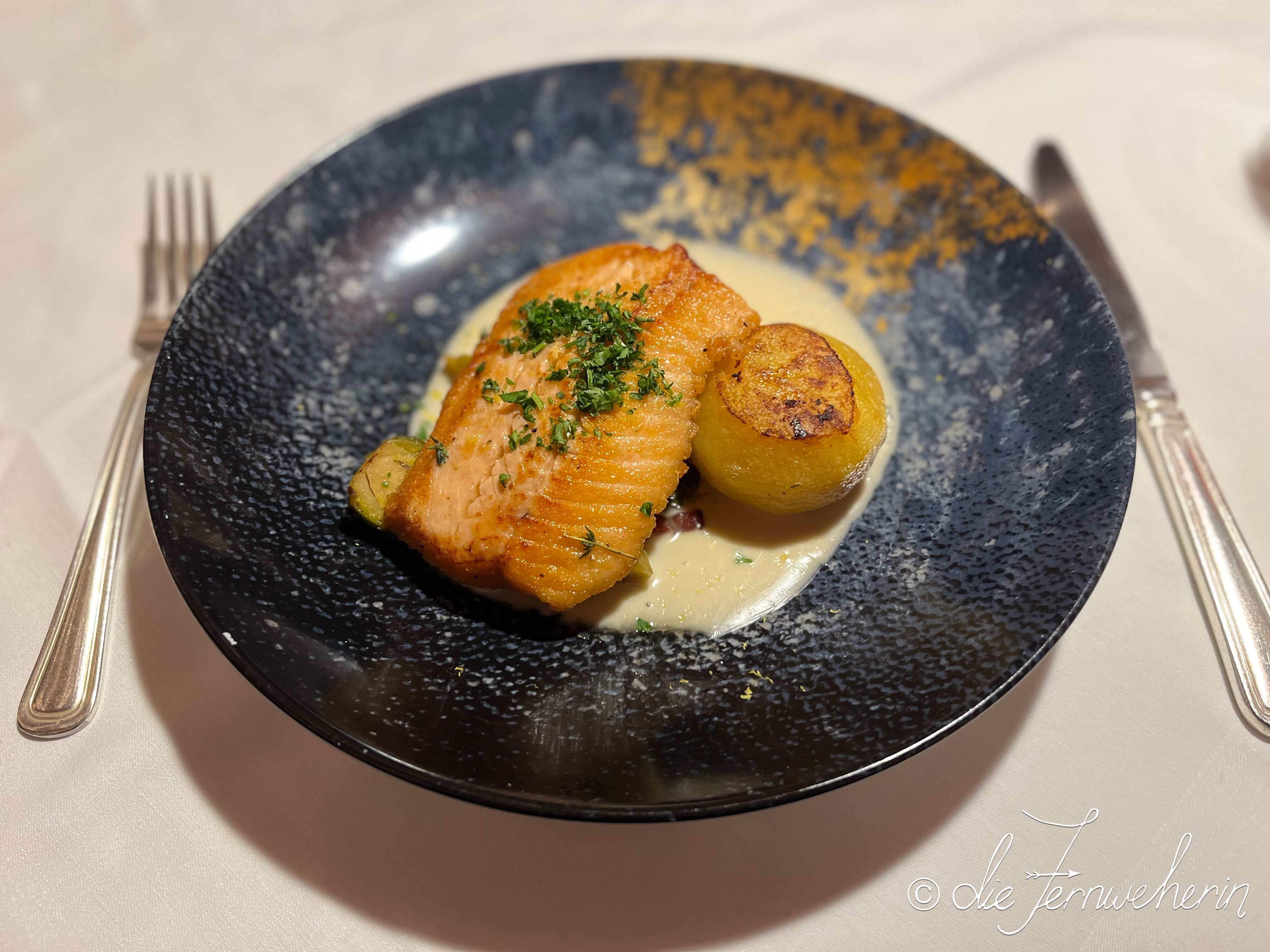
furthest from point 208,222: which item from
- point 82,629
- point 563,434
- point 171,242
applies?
point 563,434

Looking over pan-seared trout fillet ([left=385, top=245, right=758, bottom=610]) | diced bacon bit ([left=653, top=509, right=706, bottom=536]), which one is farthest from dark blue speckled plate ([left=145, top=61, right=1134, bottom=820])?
diced bacon bit ([left=653, top=509, right=706, bottom=536])

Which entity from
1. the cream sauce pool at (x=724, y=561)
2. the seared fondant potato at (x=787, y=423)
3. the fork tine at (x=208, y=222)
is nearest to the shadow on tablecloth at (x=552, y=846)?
the cream sauce pool at (x=724, y=561)

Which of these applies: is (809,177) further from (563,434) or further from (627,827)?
(627,827)

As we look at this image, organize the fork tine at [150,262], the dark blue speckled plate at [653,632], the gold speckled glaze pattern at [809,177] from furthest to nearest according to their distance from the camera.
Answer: the fork tine at [150,262], the gold speckled glaze pattern at [809,177], the dark blue speckled plate at [653,632]

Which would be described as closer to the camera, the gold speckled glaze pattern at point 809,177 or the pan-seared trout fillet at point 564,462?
the pan-seared trout fillet at point 564,462

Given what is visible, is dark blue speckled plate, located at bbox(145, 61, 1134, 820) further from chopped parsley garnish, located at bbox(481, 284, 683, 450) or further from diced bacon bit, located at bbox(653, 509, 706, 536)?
chopped parsley garnish, located at bbox(481, 284, 683, 450)

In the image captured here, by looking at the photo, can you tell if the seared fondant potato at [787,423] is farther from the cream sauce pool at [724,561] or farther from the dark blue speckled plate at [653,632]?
the dark blue speckled plate at [653,632]
